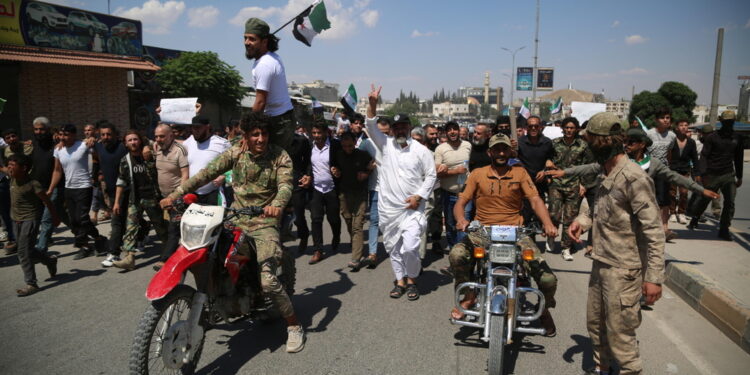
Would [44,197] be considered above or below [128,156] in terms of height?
below

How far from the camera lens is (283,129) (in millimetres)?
4664

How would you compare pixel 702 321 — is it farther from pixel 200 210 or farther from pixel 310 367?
pixel 200 210

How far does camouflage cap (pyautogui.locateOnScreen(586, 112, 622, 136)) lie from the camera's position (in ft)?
10.0

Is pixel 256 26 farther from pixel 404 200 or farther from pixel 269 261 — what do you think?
pixel 404 200

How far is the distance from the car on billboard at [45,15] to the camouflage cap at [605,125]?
1809cm

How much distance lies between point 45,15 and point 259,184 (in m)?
16.2

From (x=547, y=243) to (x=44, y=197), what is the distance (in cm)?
Answer: 698

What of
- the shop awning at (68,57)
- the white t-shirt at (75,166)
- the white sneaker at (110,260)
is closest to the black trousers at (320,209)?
the white sneaker at (110,260)

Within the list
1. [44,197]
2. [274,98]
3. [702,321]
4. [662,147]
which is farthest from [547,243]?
[44,197]

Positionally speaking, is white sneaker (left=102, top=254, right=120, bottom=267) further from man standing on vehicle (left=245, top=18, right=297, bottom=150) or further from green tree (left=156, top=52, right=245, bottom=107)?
green tree (left=156, top=52, right=245, bottom=107)

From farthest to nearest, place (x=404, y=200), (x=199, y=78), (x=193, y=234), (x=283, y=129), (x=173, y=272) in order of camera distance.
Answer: (x=199, y=78) < (x=404, y=200) < (x=283, y=129) < (x=193, y=234) < (x=173, y=272)

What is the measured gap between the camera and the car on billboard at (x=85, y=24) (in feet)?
54.4

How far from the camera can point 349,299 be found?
16.9 feet

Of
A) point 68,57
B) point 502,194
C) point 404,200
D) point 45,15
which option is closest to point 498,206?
point 502,194
